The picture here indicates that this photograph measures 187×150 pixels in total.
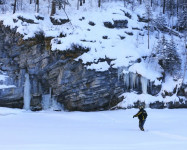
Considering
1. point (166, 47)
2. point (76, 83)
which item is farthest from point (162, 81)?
point (76, 83)

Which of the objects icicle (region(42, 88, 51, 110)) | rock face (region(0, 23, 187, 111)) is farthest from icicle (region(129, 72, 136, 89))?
icicle (region(42, 88, 51, 110))

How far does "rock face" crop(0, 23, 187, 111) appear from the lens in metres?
18.2

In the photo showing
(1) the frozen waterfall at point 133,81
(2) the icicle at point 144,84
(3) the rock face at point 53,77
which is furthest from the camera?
(2) the icicle at point 144,84

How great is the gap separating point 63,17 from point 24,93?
35.9 ft

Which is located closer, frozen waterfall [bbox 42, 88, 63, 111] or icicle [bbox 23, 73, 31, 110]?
icicle [bbox 23, 73, 31, 110]

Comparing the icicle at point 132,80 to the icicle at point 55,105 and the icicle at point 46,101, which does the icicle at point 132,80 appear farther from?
the icicle at point 46,101

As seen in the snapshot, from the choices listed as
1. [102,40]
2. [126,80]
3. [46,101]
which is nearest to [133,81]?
[126,80]

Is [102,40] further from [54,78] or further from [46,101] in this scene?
[46,101]

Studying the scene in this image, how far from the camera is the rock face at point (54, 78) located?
18.2 metres

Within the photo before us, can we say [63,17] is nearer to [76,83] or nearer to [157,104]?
[76,83]

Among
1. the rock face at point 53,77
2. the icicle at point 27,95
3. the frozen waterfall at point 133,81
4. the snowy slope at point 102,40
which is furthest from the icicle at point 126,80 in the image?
the icicle at point 27,95

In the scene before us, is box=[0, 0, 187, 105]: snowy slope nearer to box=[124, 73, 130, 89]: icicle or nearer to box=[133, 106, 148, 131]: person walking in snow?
box=[124, 73, 130, 89]: icicle

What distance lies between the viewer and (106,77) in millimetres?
18359

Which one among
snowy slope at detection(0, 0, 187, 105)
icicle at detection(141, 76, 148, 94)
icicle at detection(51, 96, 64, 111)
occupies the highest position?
snowy slope at detection(0, 0, 187, 105)
